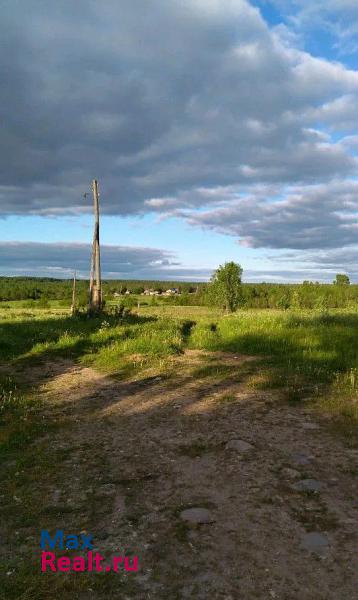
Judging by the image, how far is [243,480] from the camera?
4887mm

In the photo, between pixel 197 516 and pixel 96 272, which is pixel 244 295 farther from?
pixel 197 516

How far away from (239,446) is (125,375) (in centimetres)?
580

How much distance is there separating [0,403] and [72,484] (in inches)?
166

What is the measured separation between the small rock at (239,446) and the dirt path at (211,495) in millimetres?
55

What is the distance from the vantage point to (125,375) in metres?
11.3

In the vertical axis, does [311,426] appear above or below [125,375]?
above

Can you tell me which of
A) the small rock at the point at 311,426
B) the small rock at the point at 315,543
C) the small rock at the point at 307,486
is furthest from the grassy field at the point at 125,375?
the small rock at the point at 307,486

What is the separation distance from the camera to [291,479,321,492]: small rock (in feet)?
15.1

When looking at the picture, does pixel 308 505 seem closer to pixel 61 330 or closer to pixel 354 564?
pixel 354 564

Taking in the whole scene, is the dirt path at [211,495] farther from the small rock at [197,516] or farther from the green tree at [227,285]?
the green tree at [227,285]

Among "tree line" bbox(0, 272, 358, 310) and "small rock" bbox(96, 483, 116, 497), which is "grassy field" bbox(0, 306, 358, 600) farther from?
"tree line" bbox(0, 272, 358, 310)

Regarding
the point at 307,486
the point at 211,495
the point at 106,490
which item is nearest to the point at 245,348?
the point at 307,486

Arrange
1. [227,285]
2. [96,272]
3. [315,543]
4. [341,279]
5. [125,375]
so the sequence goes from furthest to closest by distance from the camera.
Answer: [341,279] → [227,285] → [96,272] → [125,375] → [315,543]

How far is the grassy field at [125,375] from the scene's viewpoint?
4.34 metres
